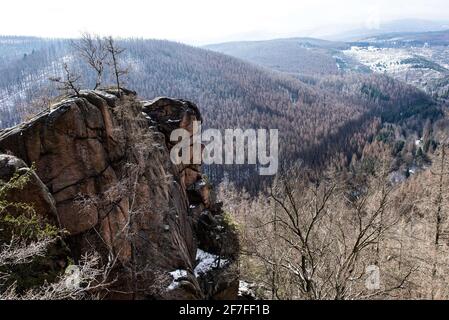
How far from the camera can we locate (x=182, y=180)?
1361 inches

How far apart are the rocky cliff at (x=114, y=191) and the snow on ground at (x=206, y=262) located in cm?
14

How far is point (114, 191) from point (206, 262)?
1338 cm

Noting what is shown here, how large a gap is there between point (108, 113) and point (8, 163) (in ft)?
28.6

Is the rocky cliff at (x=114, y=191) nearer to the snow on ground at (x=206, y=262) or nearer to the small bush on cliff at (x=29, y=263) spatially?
the snow on ground at (x=206, y=262)

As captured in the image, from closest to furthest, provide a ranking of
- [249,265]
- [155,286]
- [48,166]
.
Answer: [48,166]
[155,286]
[249,265]

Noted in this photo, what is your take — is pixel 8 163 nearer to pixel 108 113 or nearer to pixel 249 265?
pixel 108 113

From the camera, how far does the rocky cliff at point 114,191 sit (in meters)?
19.8

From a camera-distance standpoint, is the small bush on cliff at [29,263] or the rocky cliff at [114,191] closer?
the small bush on cliff at [29,263]

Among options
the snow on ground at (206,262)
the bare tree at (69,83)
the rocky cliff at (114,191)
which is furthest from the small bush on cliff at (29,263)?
the snow on ground at (206,262)

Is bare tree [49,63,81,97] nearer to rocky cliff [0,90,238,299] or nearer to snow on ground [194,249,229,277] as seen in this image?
rocky cliff [0,90,238,299]

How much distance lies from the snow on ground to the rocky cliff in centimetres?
14

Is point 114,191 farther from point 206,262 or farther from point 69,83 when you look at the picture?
point 206,262
